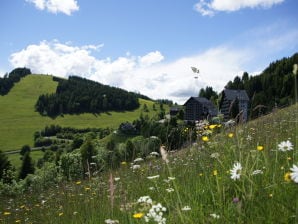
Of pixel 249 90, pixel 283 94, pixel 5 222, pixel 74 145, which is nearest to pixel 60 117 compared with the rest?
pixel 74 145

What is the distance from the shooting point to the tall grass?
107 inches

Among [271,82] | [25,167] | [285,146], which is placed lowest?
[25,167]

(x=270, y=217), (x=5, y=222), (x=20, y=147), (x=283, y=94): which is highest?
(x=283, y=94)

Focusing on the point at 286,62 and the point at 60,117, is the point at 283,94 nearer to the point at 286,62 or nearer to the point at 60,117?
the point at 286,62

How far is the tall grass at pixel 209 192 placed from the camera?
8.89 ft

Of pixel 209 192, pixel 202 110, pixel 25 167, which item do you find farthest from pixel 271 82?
pixel 209 192

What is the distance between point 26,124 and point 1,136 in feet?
56.9

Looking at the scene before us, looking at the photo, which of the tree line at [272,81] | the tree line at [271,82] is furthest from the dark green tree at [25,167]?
the tree line at [272,81]

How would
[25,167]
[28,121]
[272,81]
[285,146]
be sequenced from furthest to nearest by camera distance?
[28,121] → [272,81] → [25,167] → [285,146]

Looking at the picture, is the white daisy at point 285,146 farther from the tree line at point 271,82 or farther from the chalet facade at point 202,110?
the tree line at point 271,82

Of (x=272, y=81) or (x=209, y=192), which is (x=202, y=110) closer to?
(x=209, y=192)

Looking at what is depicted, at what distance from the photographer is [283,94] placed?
75250mm

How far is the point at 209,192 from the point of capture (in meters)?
3.86

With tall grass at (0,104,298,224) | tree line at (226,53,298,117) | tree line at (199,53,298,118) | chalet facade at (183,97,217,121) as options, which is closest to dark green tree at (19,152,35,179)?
chalet facade at (183,97,217,121)
